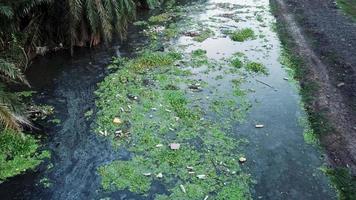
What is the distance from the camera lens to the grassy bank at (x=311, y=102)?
7.38 meters

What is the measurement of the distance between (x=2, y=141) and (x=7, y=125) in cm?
169

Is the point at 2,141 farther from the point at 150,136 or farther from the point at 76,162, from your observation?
the point at 150,136

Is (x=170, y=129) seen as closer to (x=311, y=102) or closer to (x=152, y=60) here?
(x=311, y=102)

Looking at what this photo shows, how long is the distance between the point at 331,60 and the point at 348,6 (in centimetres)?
761

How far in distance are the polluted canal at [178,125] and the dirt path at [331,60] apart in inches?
22.5

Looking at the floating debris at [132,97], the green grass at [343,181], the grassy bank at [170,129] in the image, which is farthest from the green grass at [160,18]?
the green grass at [343,181]

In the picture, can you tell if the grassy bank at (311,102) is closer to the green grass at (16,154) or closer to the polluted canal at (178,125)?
the polluted canal at (178,125)

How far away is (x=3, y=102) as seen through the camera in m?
7.29

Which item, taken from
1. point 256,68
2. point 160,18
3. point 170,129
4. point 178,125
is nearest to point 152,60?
point 256,68

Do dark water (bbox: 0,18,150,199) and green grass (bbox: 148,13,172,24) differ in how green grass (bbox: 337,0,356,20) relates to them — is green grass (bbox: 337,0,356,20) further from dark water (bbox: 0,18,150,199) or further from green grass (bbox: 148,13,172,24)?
dark water (bbox: 0,18,150,199)

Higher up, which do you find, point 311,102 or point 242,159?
point 242,159

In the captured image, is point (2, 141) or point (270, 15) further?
point (270, 15)

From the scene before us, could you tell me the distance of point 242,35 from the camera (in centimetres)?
1527

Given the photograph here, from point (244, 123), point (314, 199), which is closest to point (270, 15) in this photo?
point (244, 123)
